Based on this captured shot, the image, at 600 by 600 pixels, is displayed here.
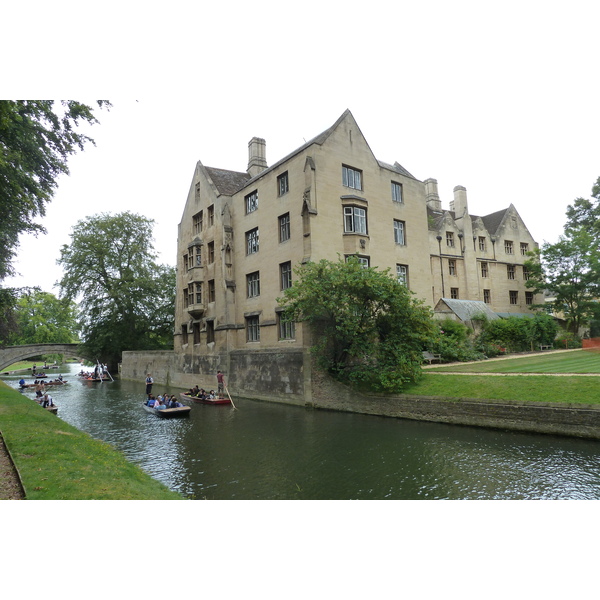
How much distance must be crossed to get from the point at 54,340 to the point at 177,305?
39.6 meters

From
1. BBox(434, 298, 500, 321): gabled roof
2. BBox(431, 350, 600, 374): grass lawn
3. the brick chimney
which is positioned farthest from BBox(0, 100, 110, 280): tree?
BBox(434, 298, 500, 321): gabled roof

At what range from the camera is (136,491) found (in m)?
8.98

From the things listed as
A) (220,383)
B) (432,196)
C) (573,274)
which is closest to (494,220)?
(432,196)

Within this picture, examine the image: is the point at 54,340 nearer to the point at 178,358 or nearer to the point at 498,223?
the point at 178,358

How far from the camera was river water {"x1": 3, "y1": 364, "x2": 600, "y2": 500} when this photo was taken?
417 inches

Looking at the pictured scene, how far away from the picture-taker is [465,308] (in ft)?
118

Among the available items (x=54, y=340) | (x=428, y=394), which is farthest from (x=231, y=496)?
(x=54, y=340)

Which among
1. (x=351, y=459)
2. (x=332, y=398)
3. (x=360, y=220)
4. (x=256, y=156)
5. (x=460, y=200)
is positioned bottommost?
(x=351, y=459)

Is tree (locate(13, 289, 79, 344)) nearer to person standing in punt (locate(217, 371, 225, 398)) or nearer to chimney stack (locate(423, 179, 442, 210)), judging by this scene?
person standing in punt (locate(217, 371, 225, 398))

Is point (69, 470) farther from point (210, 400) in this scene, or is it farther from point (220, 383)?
point (220, 383)

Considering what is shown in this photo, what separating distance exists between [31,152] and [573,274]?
40063mm

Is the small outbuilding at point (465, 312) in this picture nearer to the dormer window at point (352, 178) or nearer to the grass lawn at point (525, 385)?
the grass lawn at point (525, 385)

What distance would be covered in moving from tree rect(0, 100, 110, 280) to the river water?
9.47m

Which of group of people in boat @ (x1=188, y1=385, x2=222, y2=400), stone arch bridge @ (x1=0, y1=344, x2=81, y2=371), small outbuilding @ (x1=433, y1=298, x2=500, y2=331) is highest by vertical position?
small outbuilding @ (x1=433, y1=298, x2=500, y2=331)
